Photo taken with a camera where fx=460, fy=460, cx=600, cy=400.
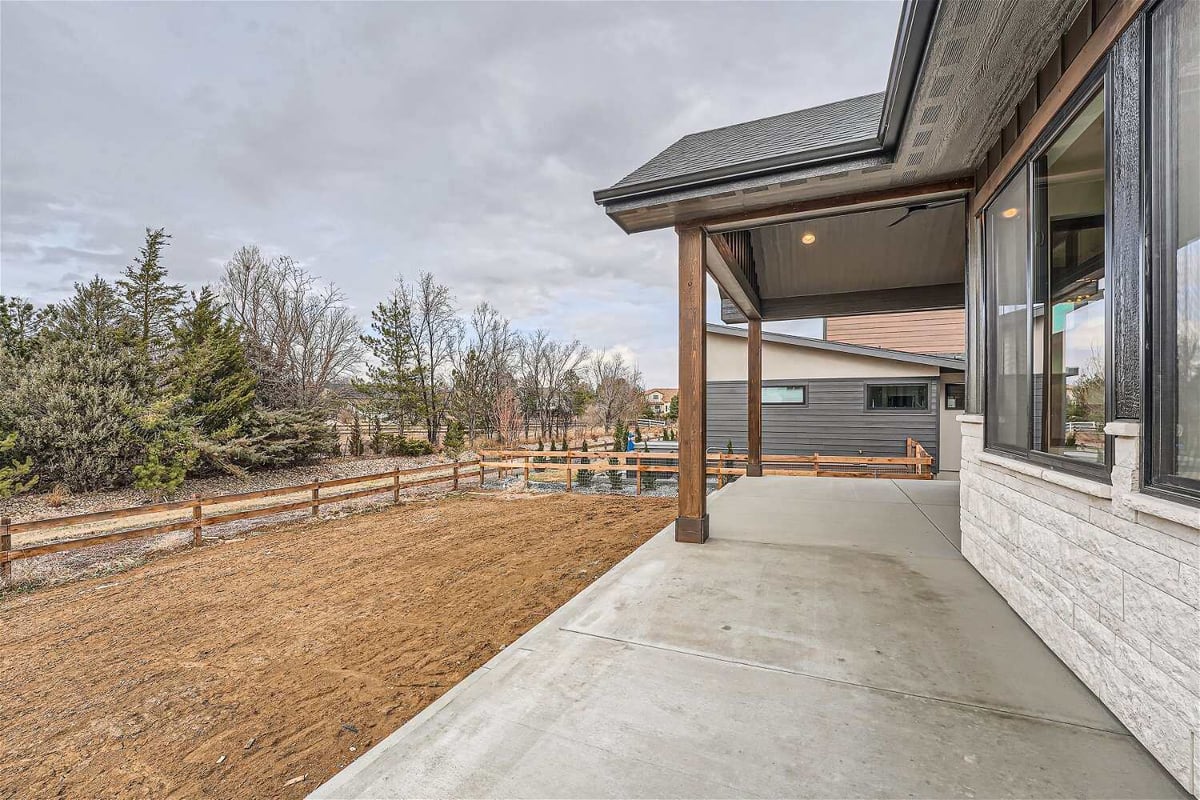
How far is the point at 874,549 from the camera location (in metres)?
3.86

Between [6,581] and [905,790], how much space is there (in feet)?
24.2

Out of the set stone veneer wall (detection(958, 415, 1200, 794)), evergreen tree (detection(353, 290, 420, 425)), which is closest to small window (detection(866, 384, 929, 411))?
stone veneer wall (detection(958, 415, 1200, 794))

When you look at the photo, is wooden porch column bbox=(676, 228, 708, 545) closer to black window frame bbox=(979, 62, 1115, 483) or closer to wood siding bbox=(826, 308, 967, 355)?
black window frame bbox=(979, 62, 1115, 483)

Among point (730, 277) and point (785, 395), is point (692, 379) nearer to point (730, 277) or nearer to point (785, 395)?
point (730, 277)

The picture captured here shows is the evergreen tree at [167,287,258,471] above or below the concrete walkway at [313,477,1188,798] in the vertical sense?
above

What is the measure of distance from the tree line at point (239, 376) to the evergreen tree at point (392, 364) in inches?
2.0

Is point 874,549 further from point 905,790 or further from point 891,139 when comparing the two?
point 891,139

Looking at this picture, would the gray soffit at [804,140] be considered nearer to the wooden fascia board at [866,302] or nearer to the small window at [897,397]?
the wooden fascia board at [866,302]

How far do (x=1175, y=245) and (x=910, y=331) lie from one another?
553 inches

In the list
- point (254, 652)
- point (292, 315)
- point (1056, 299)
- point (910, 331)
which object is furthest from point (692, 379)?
point (292, 315)

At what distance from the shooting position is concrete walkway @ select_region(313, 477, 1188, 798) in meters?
1.42

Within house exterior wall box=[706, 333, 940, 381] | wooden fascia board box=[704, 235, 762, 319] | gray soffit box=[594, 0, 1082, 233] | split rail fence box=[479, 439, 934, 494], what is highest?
gray soffit box=[594, 0, 1082, 233]

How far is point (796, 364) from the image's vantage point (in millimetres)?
11188

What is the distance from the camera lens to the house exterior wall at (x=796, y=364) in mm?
10508
